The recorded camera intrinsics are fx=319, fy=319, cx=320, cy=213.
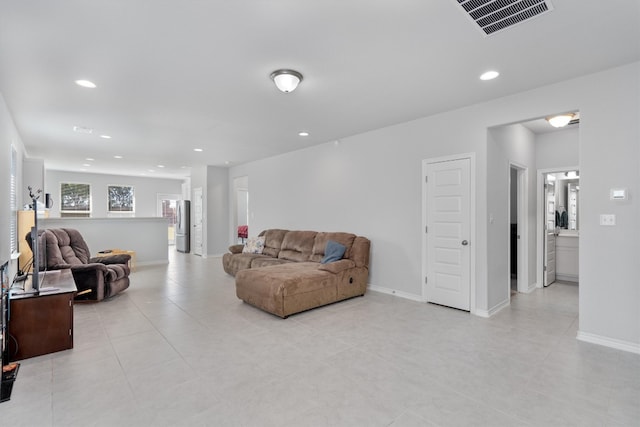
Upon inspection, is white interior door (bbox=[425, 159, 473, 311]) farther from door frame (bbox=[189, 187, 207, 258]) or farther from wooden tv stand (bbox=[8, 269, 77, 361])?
door frame (bbox=[189, 187, 207, 258])

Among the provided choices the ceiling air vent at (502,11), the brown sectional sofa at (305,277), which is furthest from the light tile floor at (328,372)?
the ceiling air vent at (502,11)

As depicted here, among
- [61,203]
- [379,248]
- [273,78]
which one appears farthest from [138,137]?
[61,203]

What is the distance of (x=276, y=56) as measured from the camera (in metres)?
2.77

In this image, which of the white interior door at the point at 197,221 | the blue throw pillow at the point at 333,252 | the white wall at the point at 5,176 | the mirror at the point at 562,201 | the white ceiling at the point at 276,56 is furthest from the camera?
the white interior door at the point at 197,221

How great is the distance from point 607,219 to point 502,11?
228 centimetres

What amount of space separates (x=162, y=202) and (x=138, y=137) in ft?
24.3

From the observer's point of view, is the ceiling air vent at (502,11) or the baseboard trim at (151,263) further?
the baseboard trim at (151,263)

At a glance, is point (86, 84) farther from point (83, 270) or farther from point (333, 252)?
point (333, 252)

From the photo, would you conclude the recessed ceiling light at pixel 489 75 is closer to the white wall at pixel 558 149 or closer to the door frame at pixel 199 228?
the white wall at pixel 558 149

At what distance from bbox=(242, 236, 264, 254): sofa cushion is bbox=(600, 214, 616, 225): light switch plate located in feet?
17.4

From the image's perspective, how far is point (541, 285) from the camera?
545 centimetres

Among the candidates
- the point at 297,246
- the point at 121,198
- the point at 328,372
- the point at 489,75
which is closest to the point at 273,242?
the point at 297,246

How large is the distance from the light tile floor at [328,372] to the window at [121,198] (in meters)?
8.61

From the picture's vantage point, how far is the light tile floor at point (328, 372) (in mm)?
2018
